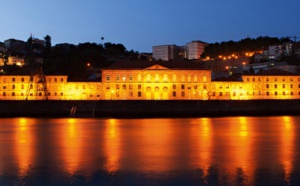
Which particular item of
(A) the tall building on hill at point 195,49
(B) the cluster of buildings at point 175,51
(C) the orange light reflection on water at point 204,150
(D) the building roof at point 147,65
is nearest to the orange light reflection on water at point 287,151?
(C) the orange light reflection on water at point 204,150

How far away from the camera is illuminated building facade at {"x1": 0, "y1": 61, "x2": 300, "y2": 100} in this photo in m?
80.4

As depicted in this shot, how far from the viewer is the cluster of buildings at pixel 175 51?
182050 millimetres

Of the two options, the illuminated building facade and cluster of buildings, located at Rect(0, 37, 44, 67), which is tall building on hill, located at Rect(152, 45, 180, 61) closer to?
cluster of buildings, located at Rect(0, 37, 44, 67)

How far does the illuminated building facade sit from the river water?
46190 mm

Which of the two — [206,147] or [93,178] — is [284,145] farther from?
[93,178]

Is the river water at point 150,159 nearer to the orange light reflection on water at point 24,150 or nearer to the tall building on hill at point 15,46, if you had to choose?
the orange light reflection on water at point 24,150

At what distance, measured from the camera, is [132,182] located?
16312 millimetres

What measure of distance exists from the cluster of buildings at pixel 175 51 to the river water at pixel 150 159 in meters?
149

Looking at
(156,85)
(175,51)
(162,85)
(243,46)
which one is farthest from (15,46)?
(162,85)

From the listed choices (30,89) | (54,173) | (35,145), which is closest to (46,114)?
(30,89)

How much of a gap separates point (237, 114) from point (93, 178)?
53.4m

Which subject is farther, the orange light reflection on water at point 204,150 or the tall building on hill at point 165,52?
the tall building on hill at point 165,52

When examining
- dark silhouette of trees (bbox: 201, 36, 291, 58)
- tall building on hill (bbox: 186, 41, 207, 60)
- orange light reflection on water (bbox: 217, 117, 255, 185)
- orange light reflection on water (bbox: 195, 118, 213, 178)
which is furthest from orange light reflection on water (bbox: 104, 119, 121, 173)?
tall building on hill (bbox: 186, 41, 207, 60)

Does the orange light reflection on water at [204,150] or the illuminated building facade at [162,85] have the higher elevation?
the illuminated building facade at [162,85]
